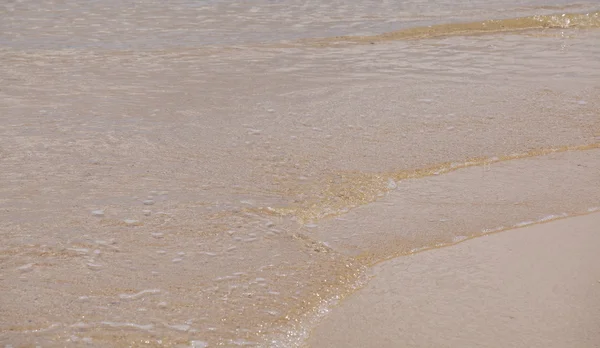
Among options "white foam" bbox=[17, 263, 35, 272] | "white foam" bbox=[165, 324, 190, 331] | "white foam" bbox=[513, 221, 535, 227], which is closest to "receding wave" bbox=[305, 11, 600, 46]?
"white foam" bbox=[513, 221, 535, 227]

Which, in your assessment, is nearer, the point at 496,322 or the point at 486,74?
the point at 496,322

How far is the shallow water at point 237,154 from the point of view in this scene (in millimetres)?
3010

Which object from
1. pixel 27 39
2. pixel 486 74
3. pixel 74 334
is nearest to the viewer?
pixel 74 334

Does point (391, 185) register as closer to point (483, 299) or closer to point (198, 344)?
point (483, 299)

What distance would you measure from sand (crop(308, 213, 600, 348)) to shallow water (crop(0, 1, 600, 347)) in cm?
13

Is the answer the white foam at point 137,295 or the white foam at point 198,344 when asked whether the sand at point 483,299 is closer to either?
the white foam at point 198,344

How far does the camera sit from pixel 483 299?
2938 millimetres

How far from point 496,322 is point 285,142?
2.06m

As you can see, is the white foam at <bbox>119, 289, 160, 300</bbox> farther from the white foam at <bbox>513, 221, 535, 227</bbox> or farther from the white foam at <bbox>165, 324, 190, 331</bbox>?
the white foam at <bbox>513, 221, 535, 227</bbox>

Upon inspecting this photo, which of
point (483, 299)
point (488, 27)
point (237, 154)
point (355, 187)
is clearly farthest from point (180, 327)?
point (488, 27)

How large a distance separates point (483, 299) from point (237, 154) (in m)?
1.84

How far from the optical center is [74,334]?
275 centimetres

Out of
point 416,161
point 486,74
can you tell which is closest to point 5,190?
point 416,161

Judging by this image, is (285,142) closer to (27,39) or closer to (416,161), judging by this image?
(416,161)
